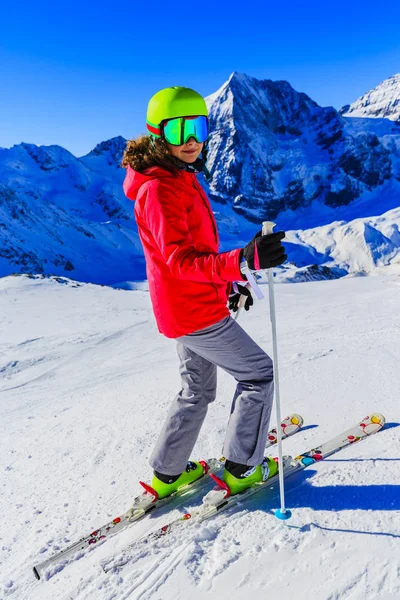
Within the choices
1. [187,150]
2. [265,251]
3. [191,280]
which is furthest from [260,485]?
[187,150]

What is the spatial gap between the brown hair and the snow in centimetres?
188

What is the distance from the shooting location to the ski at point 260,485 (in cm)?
235

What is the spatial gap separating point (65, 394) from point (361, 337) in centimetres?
373

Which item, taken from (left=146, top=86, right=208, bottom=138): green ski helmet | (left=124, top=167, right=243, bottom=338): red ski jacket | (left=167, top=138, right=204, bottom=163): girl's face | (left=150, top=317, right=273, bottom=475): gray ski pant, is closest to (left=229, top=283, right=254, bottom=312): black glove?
(left=124, top=167, right=243, bottom=338): red ski jacket

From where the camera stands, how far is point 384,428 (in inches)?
120

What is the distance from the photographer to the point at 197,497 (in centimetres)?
271

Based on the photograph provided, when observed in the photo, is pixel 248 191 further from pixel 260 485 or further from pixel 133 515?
pixel 133 515

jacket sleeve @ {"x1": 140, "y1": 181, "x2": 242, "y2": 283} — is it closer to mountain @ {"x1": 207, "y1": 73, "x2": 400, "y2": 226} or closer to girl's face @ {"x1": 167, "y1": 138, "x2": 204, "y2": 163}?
girl's face @ {"x1": 167, "y1": 138, "x2": 204, "y2": 163}

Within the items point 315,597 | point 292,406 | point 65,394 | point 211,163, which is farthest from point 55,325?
point 211,163

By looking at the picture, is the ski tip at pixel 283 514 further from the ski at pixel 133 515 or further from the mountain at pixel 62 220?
the mountain at pixel 62 220

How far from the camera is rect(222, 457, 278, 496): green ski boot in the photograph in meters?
2.58

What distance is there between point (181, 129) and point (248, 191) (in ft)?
499

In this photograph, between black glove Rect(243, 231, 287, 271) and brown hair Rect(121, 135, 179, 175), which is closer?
black glove Rect(243, 231, 287, 271)

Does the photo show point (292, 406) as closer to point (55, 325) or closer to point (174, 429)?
point (174, 429)
